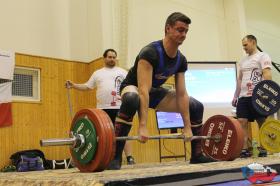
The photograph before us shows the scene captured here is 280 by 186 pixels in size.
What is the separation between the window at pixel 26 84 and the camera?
5.28m

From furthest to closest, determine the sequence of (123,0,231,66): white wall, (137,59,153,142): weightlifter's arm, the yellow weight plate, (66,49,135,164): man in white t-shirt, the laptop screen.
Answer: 1. (123,0,231,66): white wall
2. the laptop screen
3. (66,49,135,164): man in white t-shirt
4. the yellow weight plate
5. (137,59,153,142): weightlifter's arm

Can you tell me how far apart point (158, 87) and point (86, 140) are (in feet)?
2.42

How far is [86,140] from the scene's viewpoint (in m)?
2.13

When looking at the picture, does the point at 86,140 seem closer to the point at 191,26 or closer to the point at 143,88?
the point at 143,88

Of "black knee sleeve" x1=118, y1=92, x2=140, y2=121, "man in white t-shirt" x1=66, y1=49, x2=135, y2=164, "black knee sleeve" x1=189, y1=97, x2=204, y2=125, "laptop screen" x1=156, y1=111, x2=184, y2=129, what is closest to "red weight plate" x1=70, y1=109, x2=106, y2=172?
"black knee sleeve" x1=118, y1=92, x2=140, y2=121

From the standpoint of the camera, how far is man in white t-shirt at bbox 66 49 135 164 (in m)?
3.90

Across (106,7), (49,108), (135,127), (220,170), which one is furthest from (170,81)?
(220,170)

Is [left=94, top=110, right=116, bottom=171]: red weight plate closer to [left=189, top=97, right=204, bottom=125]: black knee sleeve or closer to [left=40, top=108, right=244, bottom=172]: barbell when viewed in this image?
[left=40, top=108, right=244, bottom=172]: barbell

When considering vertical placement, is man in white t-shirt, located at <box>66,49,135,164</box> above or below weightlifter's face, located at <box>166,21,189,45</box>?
below

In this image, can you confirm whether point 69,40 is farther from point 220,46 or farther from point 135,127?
point 220,46

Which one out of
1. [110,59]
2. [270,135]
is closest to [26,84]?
[110,59]

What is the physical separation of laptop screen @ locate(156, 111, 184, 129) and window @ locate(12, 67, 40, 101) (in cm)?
179

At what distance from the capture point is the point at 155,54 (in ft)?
7.79

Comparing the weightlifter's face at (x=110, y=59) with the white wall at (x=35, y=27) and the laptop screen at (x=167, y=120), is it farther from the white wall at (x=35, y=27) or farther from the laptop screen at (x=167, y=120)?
the white wall at (x=35, y=27)
